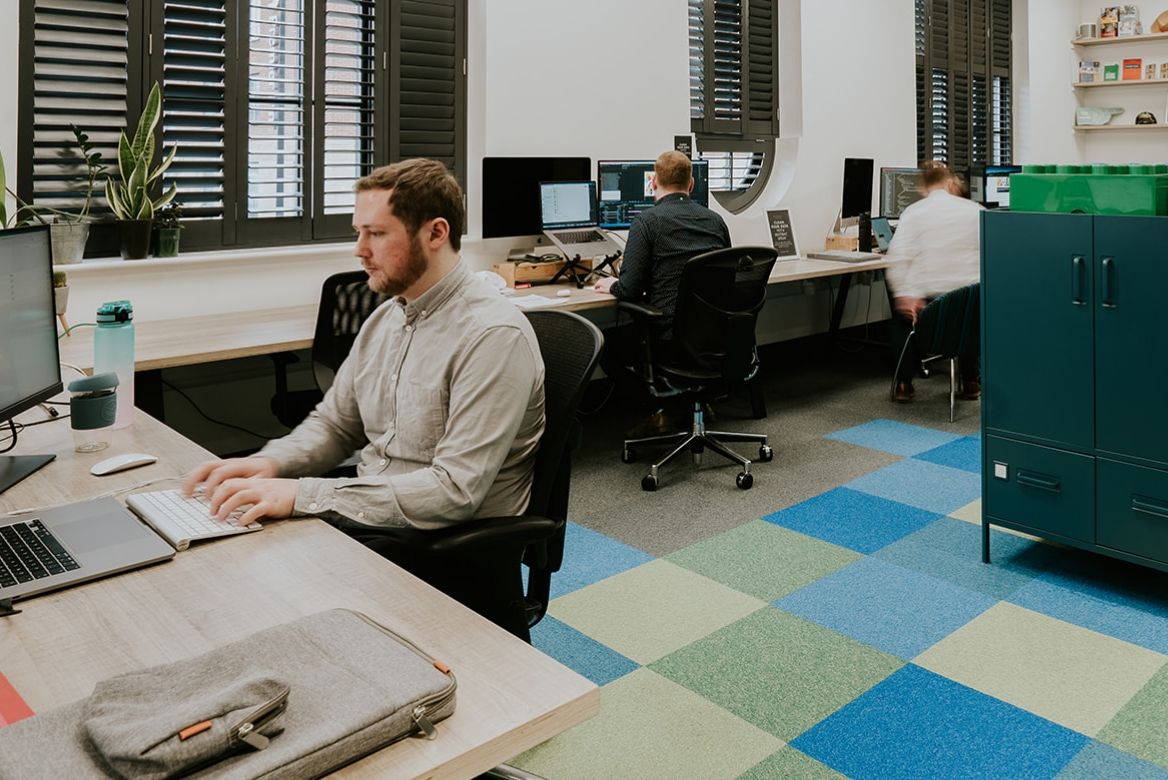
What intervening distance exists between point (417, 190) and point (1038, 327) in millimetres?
2155

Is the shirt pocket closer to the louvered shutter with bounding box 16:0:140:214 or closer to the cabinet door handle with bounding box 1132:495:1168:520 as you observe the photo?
the cabinet door handle with bounding box 1132:495:1168:520

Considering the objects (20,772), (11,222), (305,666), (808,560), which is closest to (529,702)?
(305,666)

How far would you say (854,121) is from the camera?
6727 millimetres

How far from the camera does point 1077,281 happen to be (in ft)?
9.40

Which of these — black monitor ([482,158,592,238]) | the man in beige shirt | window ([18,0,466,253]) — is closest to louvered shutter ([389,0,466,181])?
window ([18,0,466,253])

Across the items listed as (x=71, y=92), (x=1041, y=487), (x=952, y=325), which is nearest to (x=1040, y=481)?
(x=1041, y=487)

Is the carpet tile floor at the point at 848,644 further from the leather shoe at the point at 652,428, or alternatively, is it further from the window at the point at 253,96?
the window at the point at 253,96

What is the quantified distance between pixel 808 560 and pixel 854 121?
4.45 metres

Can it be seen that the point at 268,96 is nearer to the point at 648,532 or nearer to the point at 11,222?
the point at 11,222

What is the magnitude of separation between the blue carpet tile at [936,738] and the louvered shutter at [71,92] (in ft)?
11.1

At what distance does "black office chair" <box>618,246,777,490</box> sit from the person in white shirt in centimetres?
142

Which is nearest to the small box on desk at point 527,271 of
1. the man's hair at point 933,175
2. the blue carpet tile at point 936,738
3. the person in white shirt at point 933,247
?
the person in white shirt at point 933,247

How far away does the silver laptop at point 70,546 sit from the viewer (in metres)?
1.30

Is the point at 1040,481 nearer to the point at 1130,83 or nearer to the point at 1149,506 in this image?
the point at 1149,506
